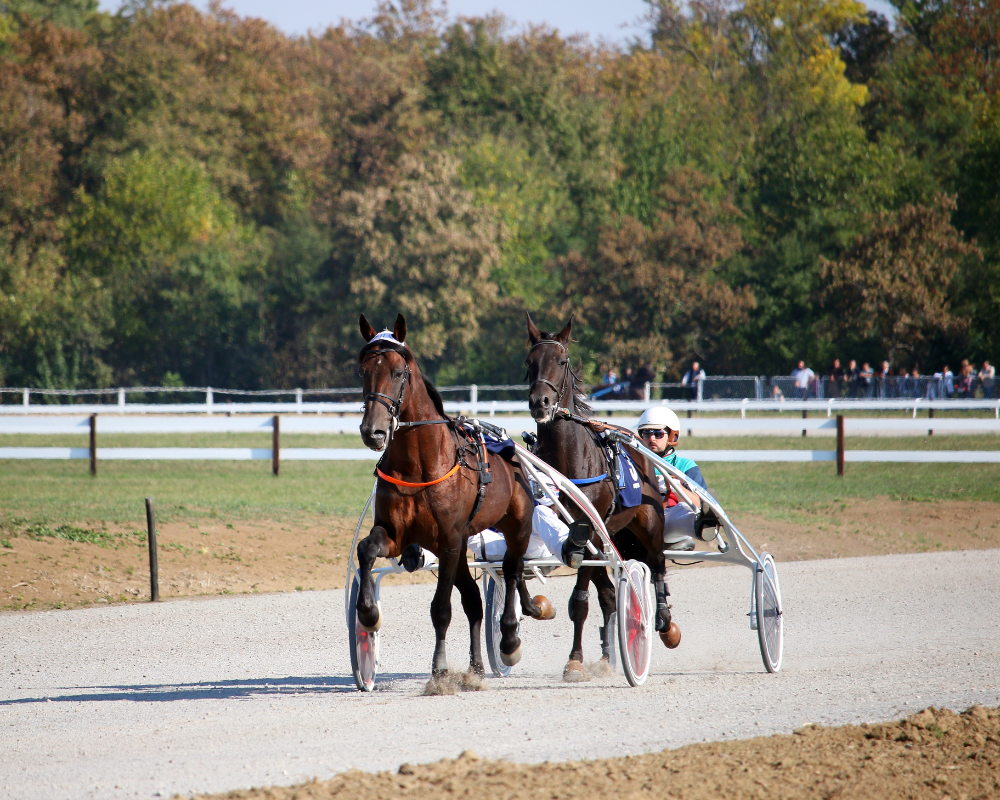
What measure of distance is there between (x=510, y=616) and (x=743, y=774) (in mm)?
2397

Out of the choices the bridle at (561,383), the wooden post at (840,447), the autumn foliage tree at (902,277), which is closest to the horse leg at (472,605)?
the bridle at (561,383)

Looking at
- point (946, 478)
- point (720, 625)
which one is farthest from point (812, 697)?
point (946, 478)

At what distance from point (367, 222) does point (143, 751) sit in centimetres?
3796

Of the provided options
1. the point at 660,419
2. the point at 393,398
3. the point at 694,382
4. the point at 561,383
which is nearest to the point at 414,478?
the point at 393,398

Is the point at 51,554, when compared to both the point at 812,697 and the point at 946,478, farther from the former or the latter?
the point at 946,478

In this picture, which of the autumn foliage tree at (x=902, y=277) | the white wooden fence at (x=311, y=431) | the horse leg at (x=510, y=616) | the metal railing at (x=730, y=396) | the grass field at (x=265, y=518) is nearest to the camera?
the horse leg at (x=510, y=616)

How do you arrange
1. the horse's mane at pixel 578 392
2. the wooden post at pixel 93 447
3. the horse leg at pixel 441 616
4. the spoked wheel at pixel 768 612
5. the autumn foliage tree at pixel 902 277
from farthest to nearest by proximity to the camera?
the autumn foliage tree at pixel 902 277 < the wooden post at pixel 93 447 < the horse's mane at pixel 578 392 < the spoked wheel at pixel 768 612 < the horse leg at pixel 441 616

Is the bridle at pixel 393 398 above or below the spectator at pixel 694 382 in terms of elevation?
above

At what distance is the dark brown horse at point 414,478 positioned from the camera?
19.9ft

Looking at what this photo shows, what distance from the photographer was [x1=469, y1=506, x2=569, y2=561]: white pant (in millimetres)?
7230

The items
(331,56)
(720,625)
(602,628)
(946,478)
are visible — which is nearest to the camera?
(602,628)

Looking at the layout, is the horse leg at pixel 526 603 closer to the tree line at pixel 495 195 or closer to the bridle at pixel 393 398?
the bridle at pixel 393 398

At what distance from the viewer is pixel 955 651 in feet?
26.0

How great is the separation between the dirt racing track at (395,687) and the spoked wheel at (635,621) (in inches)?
6.3
